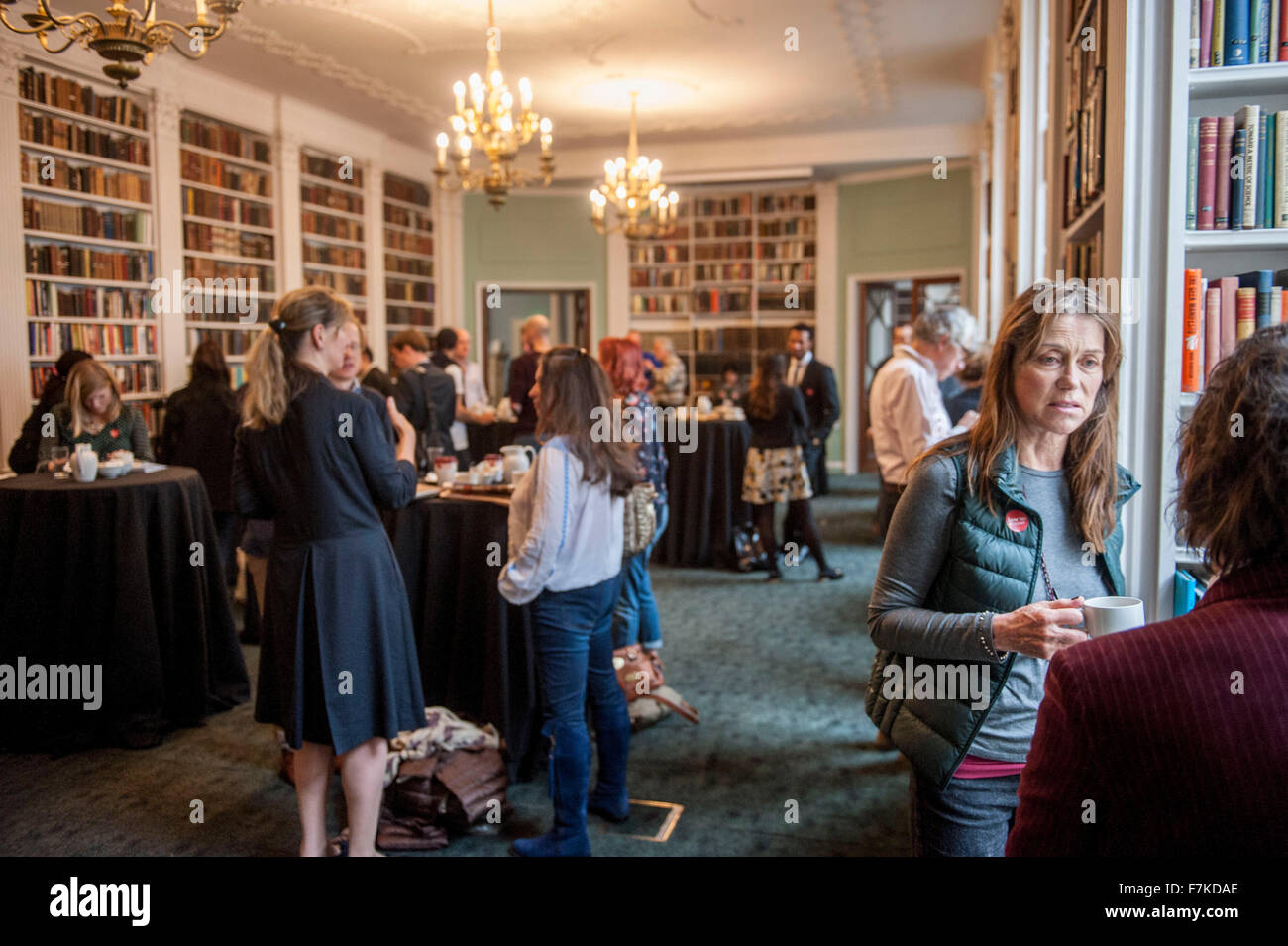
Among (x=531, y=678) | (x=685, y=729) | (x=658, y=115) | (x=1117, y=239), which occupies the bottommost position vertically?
(x=685, y=729)

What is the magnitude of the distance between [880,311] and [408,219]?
576 cm

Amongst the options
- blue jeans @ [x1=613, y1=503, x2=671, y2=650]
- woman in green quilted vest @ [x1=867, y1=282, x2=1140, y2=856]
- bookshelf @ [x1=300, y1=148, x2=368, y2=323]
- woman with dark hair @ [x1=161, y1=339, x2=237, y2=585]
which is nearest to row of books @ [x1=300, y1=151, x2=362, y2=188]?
bookshelf @ [x1=300, y1=148, x2=368, y2=323]

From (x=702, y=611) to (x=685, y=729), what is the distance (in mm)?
1866

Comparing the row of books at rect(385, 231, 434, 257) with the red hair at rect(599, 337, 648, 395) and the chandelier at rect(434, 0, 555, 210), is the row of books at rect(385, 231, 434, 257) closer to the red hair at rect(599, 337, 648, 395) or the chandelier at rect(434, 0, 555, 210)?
the chandelier at rect(434, 0, 555, 210)

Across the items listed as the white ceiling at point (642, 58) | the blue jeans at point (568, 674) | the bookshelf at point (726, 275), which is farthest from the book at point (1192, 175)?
the bookshelf at point (726, 275)

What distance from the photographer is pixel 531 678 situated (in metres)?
3.39

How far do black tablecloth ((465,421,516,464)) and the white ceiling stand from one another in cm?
287

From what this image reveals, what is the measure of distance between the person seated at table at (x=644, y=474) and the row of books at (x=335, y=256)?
18.3 feet

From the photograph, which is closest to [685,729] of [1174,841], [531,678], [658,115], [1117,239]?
[531,678]

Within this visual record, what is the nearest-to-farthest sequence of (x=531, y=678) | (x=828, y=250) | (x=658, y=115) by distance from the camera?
(x=531, y=678) < (x=658, y=115) < (x=828, y=250)

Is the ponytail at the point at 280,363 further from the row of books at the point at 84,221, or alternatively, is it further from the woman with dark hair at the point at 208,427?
the row of books at the point at 84,221

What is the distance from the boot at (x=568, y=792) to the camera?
270cm

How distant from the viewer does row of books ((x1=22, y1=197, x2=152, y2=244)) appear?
6.23 meters
